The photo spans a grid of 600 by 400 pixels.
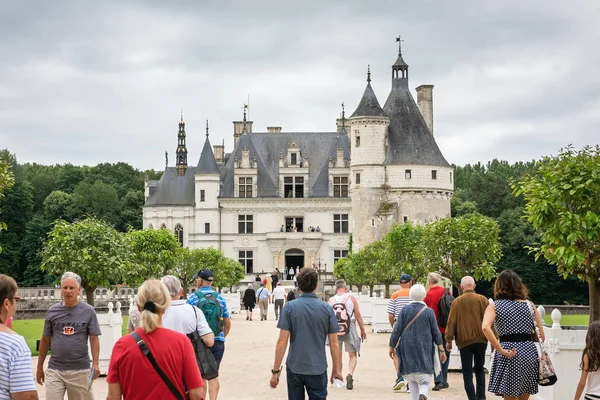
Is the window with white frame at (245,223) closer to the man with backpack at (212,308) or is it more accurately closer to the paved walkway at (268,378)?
the paved walkway at (268,378)

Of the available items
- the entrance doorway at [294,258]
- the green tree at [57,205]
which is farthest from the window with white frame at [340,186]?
the green tree at [57,205]

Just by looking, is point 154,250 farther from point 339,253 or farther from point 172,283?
point 339,253

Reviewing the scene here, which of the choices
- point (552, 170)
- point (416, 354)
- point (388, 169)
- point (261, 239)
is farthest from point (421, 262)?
point (261, 239)

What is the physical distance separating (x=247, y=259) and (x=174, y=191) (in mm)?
6508

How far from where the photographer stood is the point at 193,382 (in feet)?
17.9

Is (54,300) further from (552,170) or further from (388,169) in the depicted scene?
(552,170)

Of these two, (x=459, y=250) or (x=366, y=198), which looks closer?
(x=459, y=250)

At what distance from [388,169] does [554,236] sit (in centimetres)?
4631

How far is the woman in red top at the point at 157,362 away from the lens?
17.7 ft

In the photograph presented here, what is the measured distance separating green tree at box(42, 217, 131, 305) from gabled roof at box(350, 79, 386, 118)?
41.9 metres

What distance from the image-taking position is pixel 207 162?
66.3m

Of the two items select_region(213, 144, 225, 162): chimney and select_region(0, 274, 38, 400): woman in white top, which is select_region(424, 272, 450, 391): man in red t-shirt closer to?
select_region(0, 274, 38, 400): woman in white top

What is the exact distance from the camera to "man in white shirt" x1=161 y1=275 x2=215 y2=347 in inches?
308

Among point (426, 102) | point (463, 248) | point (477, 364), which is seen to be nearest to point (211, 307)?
point (477, 364)
